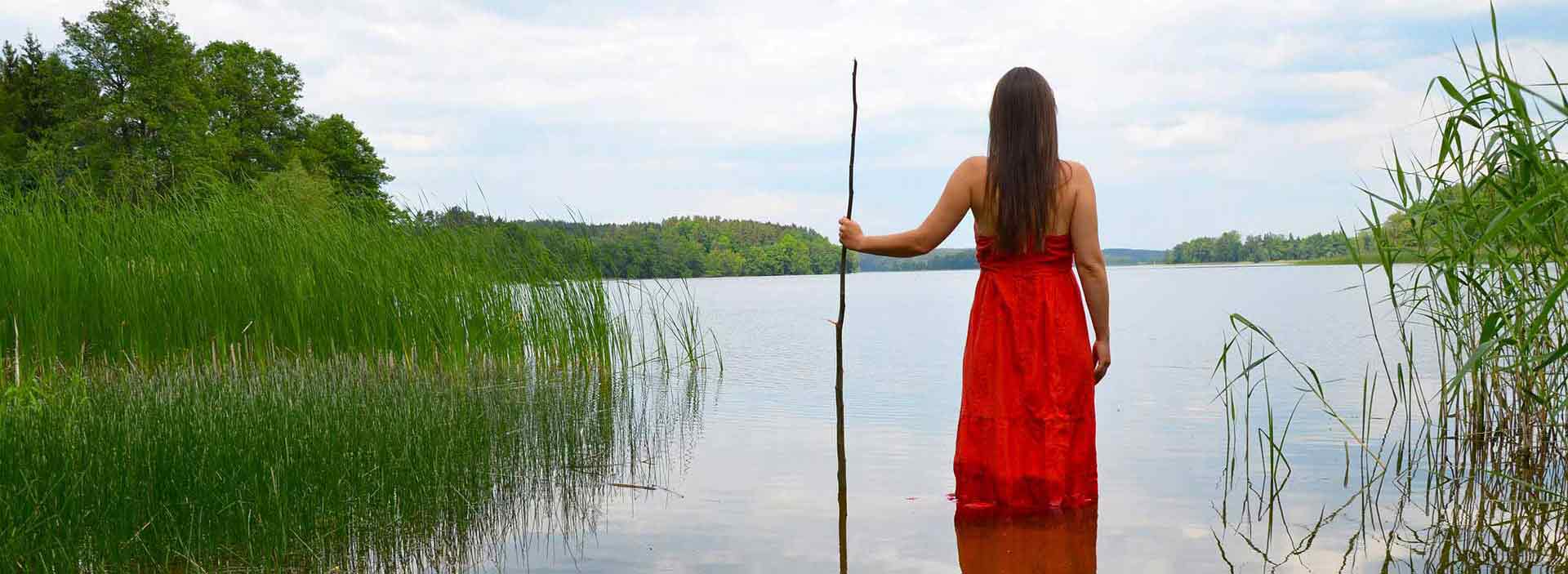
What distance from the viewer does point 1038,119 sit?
3.81 meters

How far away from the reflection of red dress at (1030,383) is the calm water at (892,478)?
0.19 m

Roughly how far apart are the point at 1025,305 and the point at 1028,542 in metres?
0.86

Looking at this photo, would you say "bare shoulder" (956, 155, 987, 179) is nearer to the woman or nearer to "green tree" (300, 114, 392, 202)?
the woman

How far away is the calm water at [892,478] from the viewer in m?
3.95

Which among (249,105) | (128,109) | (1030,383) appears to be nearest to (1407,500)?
(1030,383)

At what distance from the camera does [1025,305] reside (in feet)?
13.0

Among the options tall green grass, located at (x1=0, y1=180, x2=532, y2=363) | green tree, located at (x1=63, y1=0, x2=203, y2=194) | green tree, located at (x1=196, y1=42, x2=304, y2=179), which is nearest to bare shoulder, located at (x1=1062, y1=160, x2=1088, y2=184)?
tall green grass, located at (x1=0, y1=180, x2=532, y2=363)

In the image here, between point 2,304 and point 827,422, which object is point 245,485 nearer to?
point 827,422

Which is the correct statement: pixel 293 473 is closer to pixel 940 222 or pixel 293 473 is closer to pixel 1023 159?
pixel 940 222

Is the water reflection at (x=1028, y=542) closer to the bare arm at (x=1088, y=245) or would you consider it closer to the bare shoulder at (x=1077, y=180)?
the bare arm at (x=1088, y=245)

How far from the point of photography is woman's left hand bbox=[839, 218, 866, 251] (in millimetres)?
3840

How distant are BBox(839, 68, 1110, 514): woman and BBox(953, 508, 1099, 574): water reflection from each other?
0.15ft

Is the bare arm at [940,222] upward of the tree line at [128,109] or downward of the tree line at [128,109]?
downward

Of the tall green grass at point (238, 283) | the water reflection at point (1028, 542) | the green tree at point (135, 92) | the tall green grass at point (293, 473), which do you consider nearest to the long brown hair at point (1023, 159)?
the water reflection at point (1028, 542)
